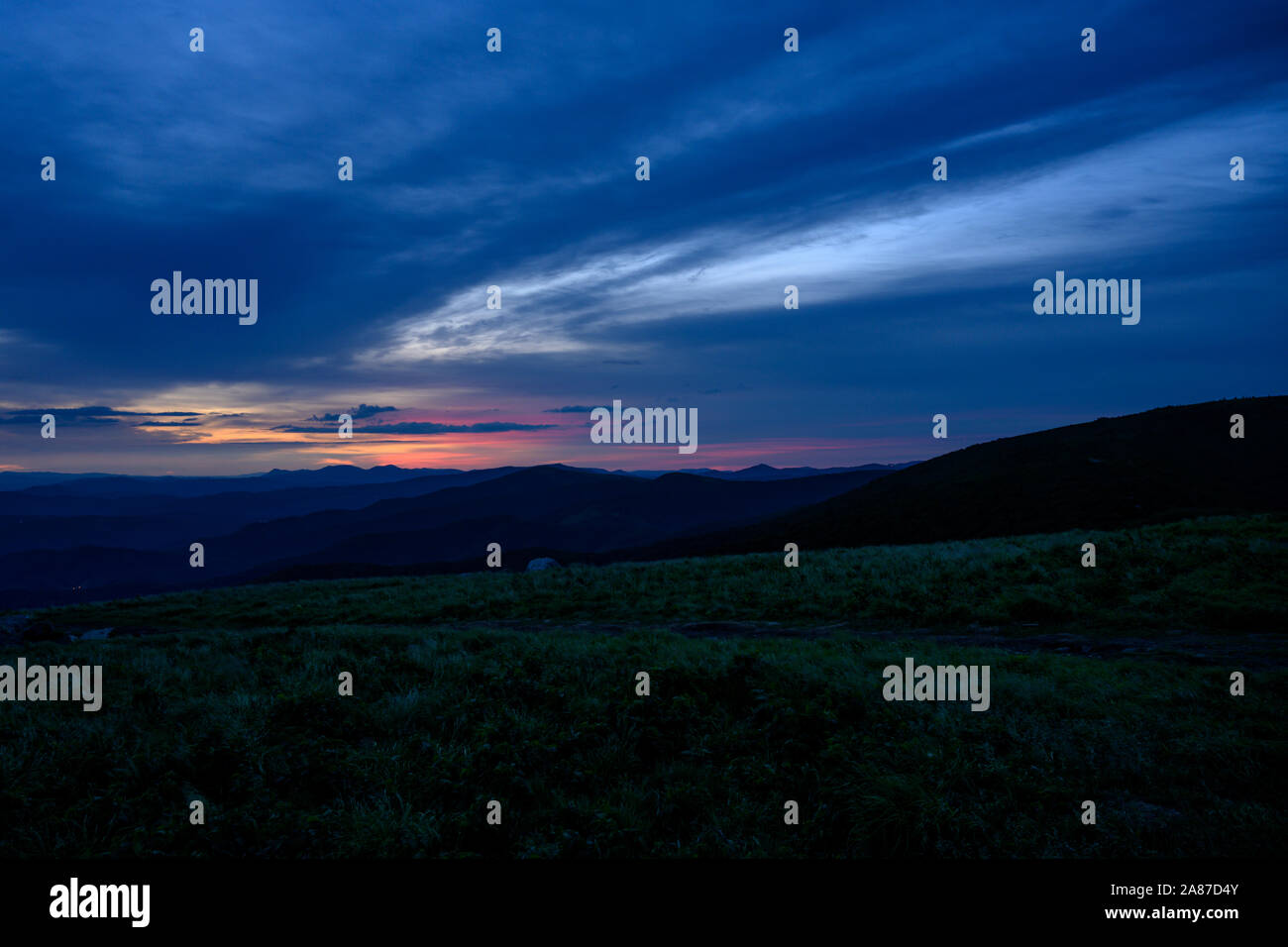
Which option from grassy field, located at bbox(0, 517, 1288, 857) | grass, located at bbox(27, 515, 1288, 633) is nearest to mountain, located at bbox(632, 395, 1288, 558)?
grass, located at bbox(27, 515, 1288, 633)

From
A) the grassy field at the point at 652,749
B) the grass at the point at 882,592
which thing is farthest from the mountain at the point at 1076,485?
the grassy field at the point at 652,749

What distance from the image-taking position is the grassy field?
618 cm

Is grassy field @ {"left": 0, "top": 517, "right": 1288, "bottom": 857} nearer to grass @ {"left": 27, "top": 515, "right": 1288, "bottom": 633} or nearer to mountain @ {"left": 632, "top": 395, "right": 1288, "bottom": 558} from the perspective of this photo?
grass @ {"left": 27, "top": 515, "right": 1288, "bottom": 633}

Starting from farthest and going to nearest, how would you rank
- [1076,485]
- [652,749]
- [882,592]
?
1. [1076,485]
2. [882,592]
3. [652,749]

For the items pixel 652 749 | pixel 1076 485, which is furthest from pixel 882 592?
pixel 1076 485

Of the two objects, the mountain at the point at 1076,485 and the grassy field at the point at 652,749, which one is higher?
the mountain at the point at 1076,485

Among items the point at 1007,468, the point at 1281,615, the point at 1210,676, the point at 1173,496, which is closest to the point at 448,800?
the point at 1210,676

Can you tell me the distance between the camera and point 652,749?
26.5ft

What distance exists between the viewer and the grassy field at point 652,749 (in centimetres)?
618

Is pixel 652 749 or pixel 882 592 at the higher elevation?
pixel 882 592

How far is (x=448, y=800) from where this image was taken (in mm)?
6949

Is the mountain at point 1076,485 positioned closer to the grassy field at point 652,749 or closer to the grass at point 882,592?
the grass at point 882,592

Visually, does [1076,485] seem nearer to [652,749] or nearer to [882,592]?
[882,592]
